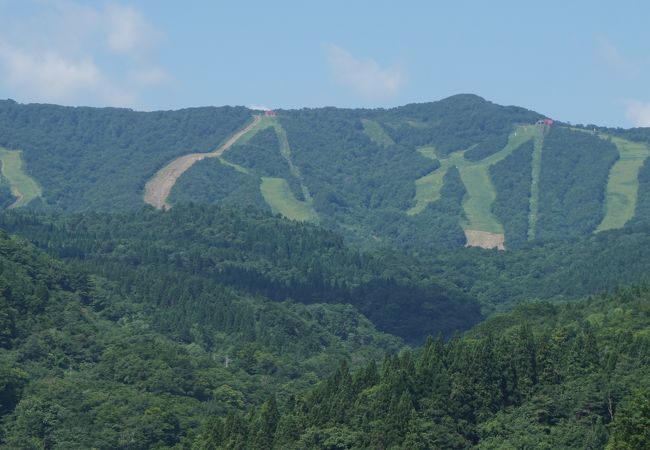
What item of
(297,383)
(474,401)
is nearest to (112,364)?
(297,383)

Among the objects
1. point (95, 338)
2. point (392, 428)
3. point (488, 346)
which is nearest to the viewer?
point (392, 428)

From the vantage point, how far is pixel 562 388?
124m

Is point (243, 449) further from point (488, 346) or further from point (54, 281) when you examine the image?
point (54, 281)

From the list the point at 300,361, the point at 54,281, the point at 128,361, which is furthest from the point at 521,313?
the point at 54,281

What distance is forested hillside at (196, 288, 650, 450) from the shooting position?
118 m

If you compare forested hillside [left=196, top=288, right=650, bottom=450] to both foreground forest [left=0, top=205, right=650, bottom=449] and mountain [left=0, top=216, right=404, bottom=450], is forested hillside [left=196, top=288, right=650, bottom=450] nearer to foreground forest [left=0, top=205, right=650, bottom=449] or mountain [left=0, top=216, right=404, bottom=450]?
foreground forest [left=0, top=205, right=650, bottom=449]

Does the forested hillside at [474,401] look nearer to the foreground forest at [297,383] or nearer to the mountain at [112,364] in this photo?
the foreground forest at [297,383]

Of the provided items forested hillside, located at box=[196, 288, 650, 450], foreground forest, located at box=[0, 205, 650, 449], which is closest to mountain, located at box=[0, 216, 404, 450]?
foreground forest, located at box=[0, 205, 650, 449]

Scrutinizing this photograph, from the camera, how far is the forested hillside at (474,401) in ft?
388

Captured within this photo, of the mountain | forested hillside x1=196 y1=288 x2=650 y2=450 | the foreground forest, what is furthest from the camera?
the mountain

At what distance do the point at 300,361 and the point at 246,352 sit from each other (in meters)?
10.5

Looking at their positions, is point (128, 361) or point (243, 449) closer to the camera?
point (243, 449)

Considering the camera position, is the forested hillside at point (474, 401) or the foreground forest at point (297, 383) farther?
the foreground forest at point (297, 383)

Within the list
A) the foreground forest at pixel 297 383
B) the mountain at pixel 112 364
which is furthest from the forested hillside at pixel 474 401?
the mountain at pixel 112 364
